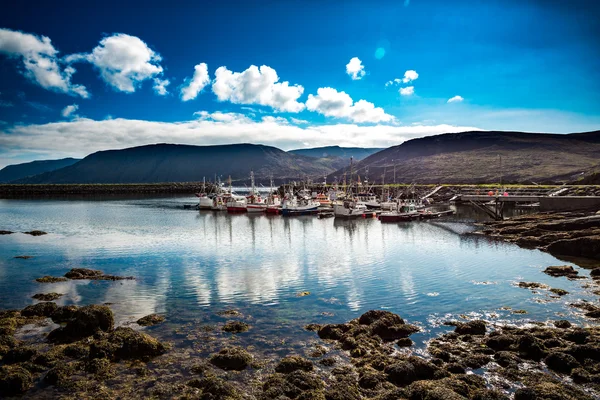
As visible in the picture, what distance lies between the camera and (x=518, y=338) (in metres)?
15.3

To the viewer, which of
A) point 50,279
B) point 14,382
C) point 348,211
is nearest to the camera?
point 14,382

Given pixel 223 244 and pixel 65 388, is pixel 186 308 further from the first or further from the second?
pixel 223 244

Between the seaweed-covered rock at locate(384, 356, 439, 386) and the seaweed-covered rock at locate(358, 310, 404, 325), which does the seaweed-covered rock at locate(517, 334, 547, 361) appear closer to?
the seaweed-covered rock at locate(384, 356, 439, 386)

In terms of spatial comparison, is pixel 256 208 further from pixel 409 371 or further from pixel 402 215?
pixel 409 371

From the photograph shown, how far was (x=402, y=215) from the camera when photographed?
6688cm

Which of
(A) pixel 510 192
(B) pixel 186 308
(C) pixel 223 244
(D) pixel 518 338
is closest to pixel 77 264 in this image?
(C) pixel 223 244

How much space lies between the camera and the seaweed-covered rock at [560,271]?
26828mm

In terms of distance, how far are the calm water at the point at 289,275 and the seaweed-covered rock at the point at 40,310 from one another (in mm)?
1916

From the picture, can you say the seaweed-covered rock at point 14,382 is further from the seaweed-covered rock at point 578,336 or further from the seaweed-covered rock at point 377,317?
the seaweed-covered rock at point 578,336

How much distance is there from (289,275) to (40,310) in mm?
14392

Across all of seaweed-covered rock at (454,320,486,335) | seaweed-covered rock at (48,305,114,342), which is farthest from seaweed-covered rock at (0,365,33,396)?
seaweed-covered rock at (454,320,486,335)

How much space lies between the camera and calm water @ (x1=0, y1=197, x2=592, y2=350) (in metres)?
20.3

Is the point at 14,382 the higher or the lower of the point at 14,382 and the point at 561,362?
the higher

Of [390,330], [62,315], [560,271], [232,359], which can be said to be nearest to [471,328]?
[390,330]
